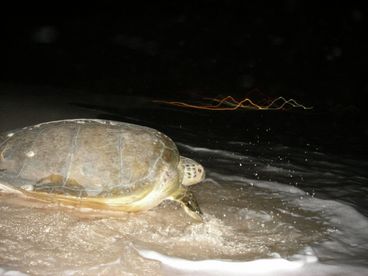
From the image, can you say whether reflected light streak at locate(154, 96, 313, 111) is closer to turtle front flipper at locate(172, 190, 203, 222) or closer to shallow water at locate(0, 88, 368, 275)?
shallow water at locate(0, 88, 368, 275)

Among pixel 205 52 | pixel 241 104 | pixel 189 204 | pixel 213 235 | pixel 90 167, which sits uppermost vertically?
pixel 205 52

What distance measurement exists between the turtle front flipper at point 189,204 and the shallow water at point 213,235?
0.08 metres

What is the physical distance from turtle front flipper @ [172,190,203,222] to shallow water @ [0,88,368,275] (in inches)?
3.1

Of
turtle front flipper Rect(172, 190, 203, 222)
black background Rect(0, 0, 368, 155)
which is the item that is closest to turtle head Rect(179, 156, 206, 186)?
turtle front flipper Rect(172, 190, 203, 222)

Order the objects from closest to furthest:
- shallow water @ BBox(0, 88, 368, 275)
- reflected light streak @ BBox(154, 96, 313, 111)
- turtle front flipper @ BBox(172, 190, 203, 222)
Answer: shallow water @ BBox(0, 88, 368, 275) < turtle front flipper @ BBox(172, 190, 203, 222) < reflected light streak @ BBox(154, 96, 313, 111)

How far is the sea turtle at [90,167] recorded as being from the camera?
3000 mm

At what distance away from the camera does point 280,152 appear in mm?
6309

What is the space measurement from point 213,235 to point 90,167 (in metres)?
1.17

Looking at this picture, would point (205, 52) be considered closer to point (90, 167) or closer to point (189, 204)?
point (189, 204)

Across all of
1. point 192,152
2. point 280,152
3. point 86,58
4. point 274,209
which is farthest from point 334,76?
point 274,209

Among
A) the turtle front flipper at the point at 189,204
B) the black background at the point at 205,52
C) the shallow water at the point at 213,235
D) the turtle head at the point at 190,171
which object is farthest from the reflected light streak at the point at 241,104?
the turtle front flipper at the point at 189,204

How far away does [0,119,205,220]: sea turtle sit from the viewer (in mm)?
3000

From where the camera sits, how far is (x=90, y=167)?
307cm

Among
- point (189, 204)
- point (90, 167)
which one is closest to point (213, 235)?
point (189, 204)
